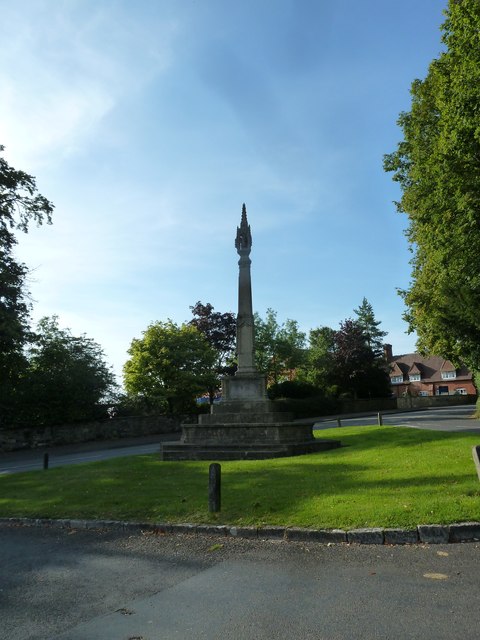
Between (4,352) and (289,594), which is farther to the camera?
(4,352)

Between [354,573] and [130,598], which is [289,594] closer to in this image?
[354,573]

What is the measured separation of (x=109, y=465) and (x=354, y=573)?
11664mm

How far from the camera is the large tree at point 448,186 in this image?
15.8 m

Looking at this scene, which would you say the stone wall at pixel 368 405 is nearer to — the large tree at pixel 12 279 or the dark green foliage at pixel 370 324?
the dark green foliage at pixel 370 324

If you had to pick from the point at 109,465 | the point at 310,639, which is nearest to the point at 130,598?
the point at 310,639

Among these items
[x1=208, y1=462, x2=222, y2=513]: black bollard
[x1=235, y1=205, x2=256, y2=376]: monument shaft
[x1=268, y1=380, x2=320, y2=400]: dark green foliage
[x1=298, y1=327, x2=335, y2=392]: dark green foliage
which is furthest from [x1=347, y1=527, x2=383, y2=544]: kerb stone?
[x1=298, y1=327, x2=335, y2=392]: dark green foliage

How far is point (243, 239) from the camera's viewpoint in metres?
20.5

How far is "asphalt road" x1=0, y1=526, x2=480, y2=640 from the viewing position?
4.05m

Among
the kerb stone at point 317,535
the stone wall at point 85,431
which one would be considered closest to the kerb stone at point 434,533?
the kerb stone at point 317,535

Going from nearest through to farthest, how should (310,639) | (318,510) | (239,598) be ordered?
(310,639) → (239,598) → (318,510)

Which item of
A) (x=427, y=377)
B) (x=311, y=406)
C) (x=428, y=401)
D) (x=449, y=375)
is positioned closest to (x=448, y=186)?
Answer: (x=311, y=406)

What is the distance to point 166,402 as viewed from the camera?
4066 centimetres

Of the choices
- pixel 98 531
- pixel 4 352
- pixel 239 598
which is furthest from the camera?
pixel 4 352

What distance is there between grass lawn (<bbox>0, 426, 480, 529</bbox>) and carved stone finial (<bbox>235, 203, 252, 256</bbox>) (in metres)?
8.94
